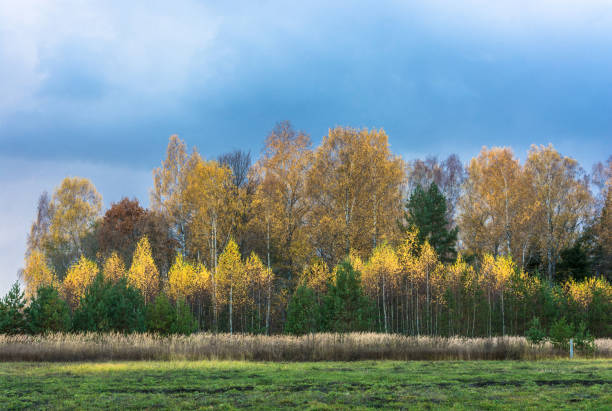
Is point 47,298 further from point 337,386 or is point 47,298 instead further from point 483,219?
point 483,219

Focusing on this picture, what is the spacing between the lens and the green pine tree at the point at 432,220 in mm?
43938

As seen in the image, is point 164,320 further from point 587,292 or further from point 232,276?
point 587,292

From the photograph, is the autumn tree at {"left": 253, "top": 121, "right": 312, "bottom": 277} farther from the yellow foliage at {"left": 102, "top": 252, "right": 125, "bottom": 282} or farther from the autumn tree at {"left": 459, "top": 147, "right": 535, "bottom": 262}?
the autumn tree at {"left": 459, "top": 147, "right": 535, "bottom": 262}

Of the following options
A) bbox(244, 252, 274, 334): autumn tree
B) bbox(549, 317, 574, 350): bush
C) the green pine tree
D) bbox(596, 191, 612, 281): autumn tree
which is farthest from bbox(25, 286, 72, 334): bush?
bbox(596, 191, 612, 281): autumn tree

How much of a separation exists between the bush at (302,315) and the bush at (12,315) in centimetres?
1428

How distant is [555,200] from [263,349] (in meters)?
36.9

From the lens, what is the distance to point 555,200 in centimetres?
5328

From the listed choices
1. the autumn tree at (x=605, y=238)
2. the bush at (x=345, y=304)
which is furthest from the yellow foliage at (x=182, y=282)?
the autumn tree at (x=605, y=238)

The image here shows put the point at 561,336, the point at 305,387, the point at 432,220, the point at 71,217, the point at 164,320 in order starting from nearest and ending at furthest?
the point at 305,387, the point at 561,336, the point at 164,320, the point at 432,220, the point at 71,217

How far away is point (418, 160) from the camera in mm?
62469

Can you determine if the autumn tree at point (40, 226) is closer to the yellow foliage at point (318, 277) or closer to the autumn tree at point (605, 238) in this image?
the yellow foliage at point (318, 277)

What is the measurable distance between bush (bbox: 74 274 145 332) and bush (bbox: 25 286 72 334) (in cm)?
87

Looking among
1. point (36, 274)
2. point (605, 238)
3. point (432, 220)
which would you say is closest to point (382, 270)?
point (432, 220)

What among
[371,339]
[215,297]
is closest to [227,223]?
[215,297]
